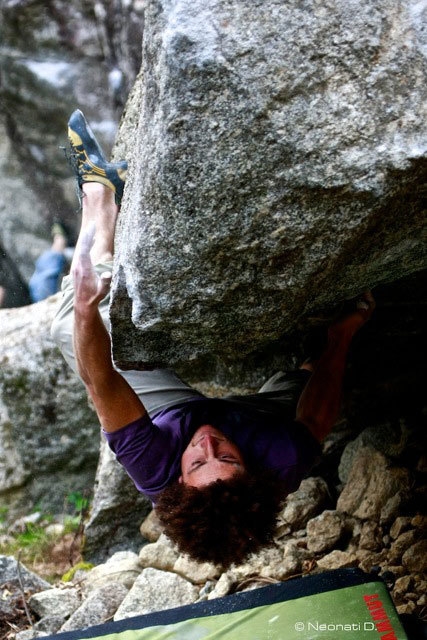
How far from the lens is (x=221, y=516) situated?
9.34ft

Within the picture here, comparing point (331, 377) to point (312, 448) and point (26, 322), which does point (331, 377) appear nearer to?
point (312, 448)

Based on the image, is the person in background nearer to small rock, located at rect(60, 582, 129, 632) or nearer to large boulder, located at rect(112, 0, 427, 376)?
small rock, located at rect(60, 582, 129, 632)

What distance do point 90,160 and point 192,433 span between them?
5.05ft

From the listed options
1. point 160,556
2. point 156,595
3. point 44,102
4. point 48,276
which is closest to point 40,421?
point 160,556

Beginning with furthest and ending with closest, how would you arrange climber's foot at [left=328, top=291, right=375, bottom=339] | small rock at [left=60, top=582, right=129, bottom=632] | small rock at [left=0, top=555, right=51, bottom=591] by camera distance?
small rock at [left=0, top=555, right=51, bottom=591] → small rock at [left=60, top=582, right=129, bottom=632] → climber's foot at [left=328, top=291, right=375, bottom=339]

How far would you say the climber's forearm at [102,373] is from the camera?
8.59ft

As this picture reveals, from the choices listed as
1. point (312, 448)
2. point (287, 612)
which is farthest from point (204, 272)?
point (287, 612)

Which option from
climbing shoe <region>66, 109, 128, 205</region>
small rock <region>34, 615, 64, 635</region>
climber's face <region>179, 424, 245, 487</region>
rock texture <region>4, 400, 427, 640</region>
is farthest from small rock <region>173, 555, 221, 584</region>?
climbing shoe <region>66, 109, 128, 205</region>

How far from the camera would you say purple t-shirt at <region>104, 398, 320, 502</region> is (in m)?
2.89

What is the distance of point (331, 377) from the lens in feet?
11.3

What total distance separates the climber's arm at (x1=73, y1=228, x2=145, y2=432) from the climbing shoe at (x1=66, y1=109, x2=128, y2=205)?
1116 mm

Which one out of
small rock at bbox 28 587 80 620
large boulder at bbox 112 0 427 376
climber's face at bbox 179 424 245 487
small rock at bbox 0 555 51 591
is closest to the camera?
large boulder at bbox 112 0 427 376

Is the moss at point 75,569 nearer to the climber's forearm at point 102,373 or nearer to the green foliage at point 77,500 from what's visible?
the green foliage at point 77,500

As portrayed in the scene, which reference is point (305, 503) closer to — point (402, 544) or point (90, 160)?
point (402, 544)
